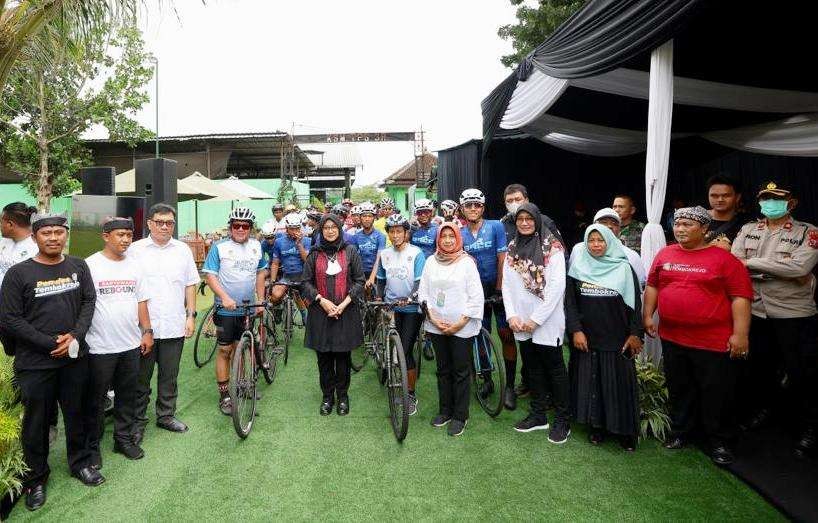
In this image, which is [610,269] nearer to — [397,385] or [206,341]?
[397,385]

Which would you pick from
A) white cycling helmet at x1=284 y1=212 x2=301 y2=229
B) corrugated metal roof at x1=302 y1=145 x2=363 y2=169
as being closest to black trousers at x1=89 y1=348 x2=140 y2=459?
white cycling helmet at x1=284 y1=212 x2=301 y2=229

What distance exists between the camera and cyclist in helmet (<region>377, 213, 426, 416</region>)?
4086mm

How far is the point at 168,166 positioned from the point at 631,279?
473 centimetres

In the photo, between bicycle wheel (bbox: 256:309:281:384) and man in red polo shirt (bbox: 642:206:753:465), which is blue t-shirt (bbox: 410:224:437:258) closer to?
bicycle wheel (bbox: 256:309:281:384)

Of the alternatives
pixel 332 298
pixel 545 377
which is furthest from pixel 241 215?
pixel 545 377

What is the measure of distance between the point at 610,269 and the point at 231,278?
3133 mm

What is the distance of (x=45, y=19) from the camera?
3.42 meters

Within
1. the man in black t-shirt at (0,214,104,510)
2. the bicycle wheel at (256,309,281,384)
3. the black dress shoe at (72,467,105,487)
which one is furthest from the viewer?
the bicycle wheel at (256,309,281,384)

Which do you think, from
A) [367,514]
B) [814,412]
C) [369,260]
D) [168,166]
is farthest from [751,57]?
[168,166]

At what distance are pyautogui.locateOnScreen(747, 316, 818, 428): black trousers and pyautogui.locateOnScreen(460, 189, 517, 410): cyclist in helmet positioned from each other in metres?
1.85

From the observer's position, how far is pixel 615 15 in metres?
3.55

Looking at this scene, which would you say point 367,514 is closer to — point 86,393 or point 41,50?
point 86,393

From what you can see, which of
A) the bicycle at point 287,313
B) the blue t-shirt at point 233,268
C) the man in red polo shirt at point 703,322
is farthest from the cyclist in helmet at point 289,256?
the man in red polo shirt at point 703,322

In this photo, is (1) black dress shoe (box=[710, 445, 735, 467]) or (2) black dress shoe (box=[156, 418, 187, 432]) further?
(2) black dress shoe (box=[156, 418, 187, 432])
